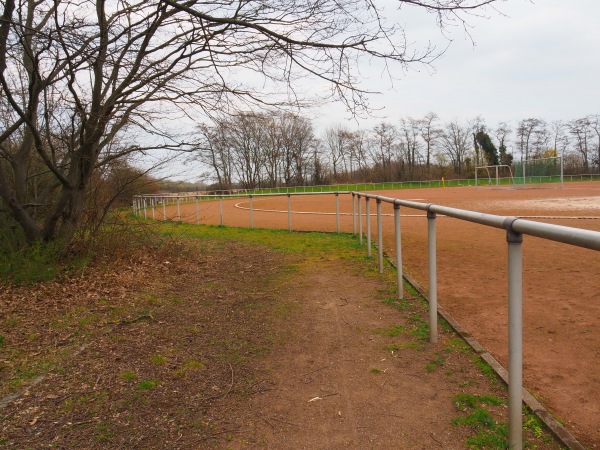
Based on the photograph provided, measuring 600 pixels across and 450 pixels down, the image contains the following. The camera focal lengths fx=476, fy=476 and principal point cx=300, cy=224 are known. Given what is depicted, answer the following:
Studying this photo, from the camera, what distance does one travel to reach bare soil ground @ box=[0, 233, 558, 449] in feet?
8.84

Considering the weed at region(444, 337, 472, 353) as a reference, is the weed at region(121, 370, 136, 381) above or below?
above

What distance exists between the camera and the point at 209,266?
8383mm

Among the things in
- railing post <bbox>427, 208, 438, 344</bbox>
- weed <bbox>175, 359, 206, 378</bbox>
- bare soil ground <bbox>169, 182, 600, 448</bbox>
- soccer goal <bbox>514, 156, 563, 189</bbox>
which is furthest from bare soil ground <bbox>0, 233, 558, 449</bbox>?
soccer goal <bbox>514, 156, 563, 189</bbox>

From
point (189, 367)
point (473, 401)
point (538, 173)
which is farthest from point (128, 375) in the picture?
point (538, 173)

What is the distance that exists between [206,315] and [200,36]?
3756 millimetres

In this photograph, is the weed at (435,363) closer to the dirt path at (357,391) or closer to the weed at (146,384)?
the dirt path at (357,391)

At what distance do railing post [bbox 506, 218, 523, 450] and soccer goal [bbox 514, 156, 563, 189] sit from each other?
45.9 meters

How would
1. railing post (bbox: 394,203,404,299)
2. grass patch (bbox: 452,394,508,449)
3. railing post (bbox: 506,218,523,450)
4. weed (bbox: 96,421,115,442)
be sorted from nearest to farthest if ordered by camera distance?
railing post (bbox: 506,218,523,450), grass patch (bbox: 452,394,508,449), weed (bbox: 96,421,115,442), railing post (bbox: 394,203,404,299)

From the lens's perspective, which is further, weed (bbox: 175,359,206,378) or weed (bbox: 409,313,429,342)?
weed (bbox: 409,313,429,342)

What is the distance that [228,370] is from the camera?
11.9ft

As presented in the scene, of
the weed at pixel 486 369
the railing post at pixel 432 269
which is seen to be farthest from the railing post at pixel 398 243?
the weed at pixel 486 369

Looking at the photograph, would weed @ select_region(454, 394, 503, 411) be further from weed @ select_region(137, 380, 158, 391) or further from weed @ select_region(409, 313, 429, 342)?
weed @ select_region(137, 380, 158, 391)

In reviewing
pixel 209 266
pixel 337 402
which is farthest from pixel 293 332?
pixel 209 266

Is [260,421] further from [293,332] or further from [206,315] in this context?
[206,315]
